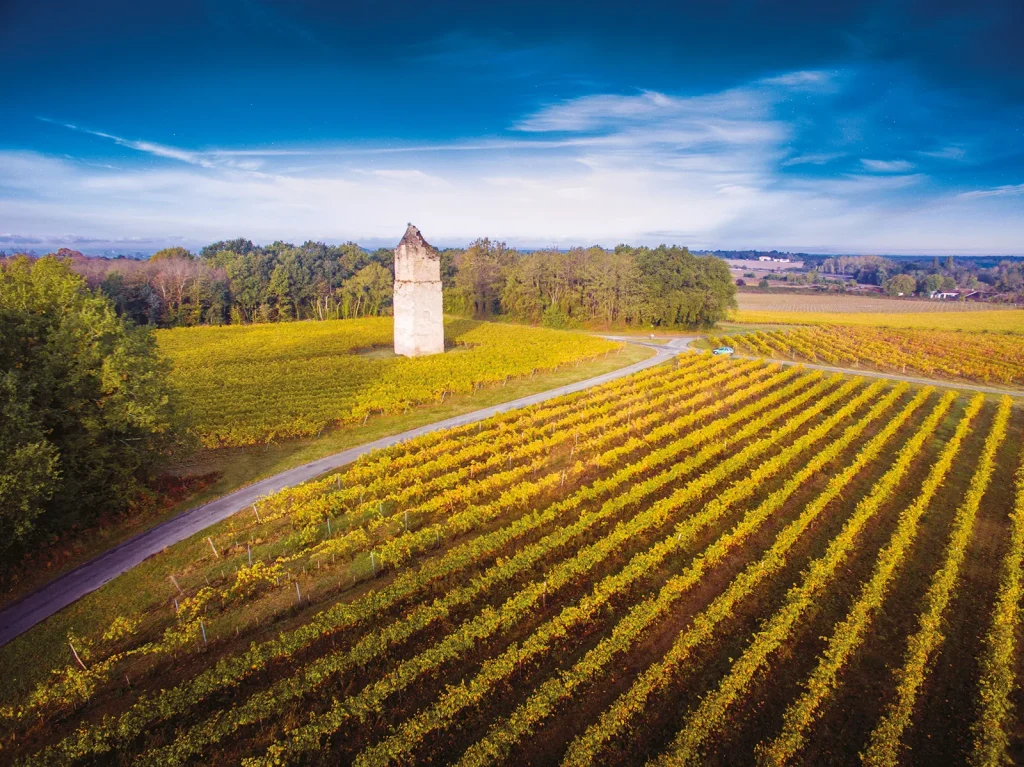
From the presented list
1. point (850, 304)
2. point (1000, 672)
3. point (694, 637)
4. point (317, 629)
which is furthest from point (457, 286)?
point (850, 304)

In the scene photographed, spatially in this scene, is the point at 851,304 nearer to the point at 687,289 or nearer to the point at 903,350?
the point at 687,289

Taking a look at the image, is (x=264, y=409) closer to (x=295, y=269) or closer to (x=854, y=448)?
(x=854, y=448)

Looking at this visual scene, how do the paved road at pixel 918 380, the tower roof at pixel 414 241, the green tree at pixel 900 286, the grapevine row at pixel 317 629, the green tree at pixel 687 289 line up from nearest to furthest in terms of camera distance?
the grapevine row at pixel 317 629 < the paved road at pixel 918 380 < the tower roof at pixel 414 241 < the green tree at pixel 687 289 < the green tree at pixel 900 286

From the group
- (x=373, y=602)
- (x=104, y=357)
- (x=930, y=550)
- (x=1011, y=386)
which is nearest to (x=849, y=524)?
(x=930, y=550)

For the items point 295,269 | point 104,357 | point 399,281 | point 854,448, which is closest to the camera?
point 104,357

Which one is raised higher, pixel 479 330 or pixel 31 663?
pixel 479 330

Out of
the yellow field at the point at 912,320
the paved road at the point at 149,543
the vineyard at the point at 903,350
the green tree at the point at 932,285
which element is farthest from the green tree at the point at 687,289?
the green tree at the point at 932,285

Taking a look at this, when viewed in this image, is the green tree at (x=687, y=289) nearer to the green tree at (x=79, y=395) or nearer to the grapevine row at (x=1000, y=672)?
the grapevine row at (x=1000, y=672)
